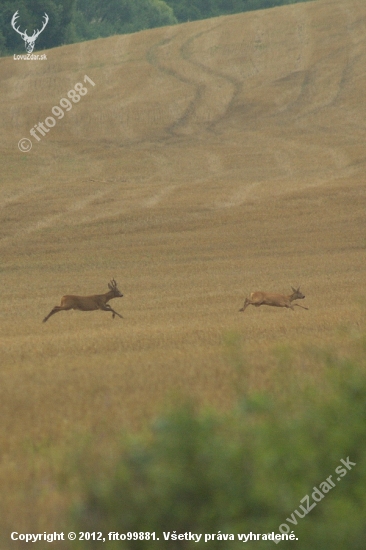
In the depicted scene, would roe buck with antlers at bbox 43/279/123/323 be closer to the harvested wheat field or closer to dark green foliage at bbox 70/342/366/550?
the harvested wheat field

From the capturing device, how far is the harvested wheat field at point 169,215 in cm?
837

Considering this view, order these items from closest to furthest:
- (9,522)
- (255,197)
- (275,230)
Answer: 1. (9,522)
2. (275,230)
3. (255,197)

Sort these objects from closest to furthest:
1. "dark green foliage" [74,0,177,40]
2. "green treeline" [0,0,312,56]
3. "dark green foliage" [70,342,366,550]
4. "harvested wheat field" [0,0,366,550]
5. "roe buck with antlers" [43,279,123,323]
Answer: "dark green foliage" [70,342,366,550] → "harvested wheat field" [0,0,366,550] → "roe buck with antlers" [43,279,123,323] → "green treeline" [0,0,312,56] → "dark green foliage" [74,0,177,40]

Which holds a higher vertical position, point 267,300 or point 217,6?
point 217,6

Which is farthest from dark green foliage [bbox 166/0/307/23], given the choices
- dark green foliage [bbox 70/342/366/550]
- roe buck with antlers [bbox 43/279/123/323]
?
dark green foliage [bbox 70/342/366/550]

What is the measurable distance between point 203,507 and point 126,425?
279 centimetres

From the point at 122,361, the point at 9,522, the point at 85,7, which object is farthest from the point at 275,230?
the point at 85,7

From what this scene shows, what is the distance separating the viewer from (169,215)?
2834 centimetres

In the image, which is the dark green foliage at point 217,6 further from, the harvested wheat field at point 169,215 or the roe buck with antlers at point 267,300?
the roe buck with antlers at point 267,300

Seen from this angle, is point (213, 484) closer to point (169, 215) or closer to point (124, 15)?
point (169, 215)

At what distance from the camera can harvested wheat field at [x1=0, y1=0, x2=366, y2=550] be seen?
837cm

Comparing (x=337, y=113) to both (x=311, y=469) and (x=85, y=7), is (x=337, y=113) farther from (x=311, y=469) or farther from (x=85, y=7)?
(x=85, y=7)

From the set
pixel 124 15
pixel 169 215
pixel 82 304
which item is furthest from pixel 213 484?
pixel 124 15

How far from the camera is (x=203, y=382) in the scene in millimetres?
8359
